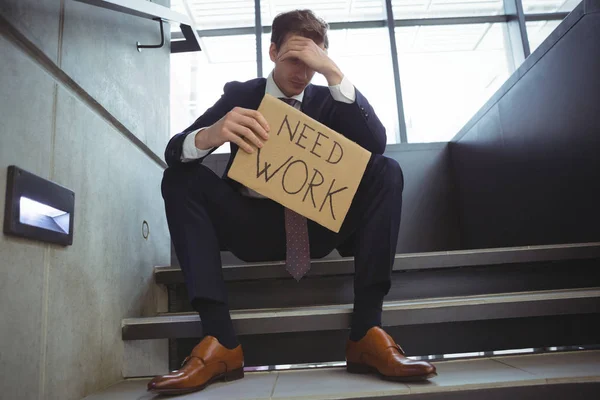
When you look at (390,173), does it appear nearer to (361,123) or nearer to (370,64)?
(361,123)

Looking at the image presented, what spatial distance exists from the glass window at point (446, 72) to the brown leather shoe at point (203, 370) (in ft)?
8.71

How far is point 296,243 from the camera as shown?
1.04 meters

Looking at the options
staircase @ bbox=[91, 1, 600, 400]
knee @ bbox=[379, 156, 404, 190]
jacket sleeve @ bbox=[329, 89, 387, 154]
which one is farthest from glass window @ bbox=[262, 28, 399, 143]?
knee @ bbox=[379, 156, 404, 190]

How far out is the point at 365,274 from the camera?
943 millimetres

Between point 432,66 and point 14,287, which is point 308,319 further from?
point 432,66

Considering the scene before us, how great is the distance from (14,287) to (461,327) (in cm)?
117

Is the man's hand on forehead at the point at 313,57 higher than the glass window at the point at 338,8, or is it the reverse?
the glass window at the point at 338,8

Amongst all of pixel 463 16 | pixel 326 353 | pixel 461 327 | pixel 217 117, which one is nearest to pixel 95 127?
pixel 217 117

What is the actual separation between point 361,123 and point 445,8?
359 cm

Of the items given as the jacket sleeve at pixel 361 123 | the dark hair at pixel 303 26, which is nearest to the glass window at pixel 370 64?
the dark hair at pixel 303 26

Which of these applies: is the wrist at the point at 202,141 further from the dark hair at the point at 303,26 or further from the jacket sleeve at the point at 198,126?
the dark hair at the point at 303,26

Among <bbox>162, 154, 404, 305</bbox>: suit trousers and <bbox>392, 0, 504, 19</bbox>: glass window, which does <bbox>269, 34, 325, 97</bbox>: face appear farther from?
<bbox>392, 0, 504, 19</bbox>: glass window

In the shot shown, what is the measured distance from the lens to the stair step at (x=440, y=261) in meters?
1.25

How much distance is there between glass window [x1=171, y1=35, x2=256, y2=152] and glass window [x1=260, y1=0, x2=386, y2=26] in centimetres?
37
